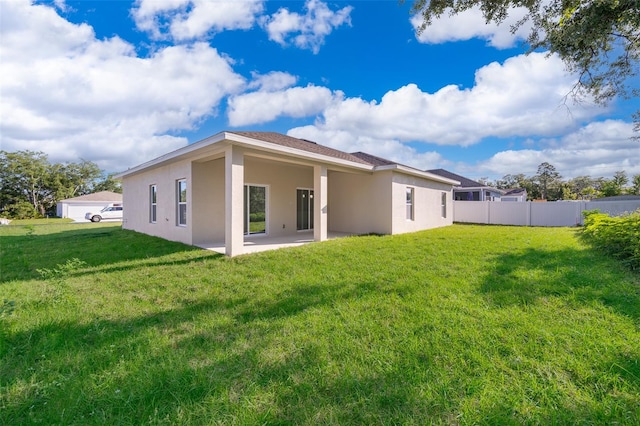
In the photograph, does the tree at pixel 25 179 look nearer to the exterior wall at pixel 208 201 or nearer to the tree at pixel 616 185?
the exterior wall at pixel 208 201

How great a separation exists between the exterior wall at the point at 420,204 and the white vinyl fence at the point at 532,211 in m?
3.23

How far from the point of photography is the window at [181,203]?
978 centimetres

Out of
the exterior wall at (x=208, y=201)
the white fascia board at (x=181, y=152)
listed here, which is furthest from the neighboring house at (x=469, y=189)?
the white fascia board at (x=181, y=152)

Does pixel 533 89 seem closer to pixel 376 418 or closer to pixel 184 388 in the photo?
pixel 376 418

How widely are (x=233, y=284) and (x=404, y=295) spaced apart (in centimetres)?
304

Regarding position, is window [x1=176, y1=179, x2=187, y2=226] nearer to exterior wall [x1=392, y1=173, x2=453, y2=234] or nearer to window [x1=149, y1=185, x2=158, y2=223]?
window [x1=149, y1=185, x2=158, y2=223]

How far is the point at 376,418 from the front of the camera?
6.64 feet

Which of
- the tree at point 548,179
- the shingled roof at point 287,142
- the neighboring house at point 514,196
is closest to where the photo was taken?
the shingled roof at point 287,142

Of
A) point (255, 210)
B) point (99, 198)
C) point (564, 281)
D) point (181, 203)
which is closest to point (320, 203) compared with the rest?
point (255, 210)

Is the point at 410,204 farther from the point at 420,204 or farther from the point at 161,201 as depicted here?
the point at 161,201

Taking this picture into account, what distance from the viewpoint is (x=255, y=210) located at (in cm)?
1088

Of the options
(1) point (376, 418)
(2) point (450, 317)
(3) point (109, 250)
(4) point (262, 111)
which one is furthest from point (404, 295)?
(4) point (262, 111)

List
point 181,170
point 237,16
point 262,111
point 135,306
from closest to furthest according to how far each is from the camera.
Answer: point 135,306, point 237,16, point 181,170, point 262,111

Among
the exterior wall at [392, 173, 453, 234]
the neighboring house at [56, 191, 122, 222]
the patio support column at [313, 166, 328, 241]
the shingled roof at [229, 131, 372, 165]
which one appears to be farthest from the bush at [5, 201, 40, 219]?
the exterior wall at [392, 173, 453, 234]
